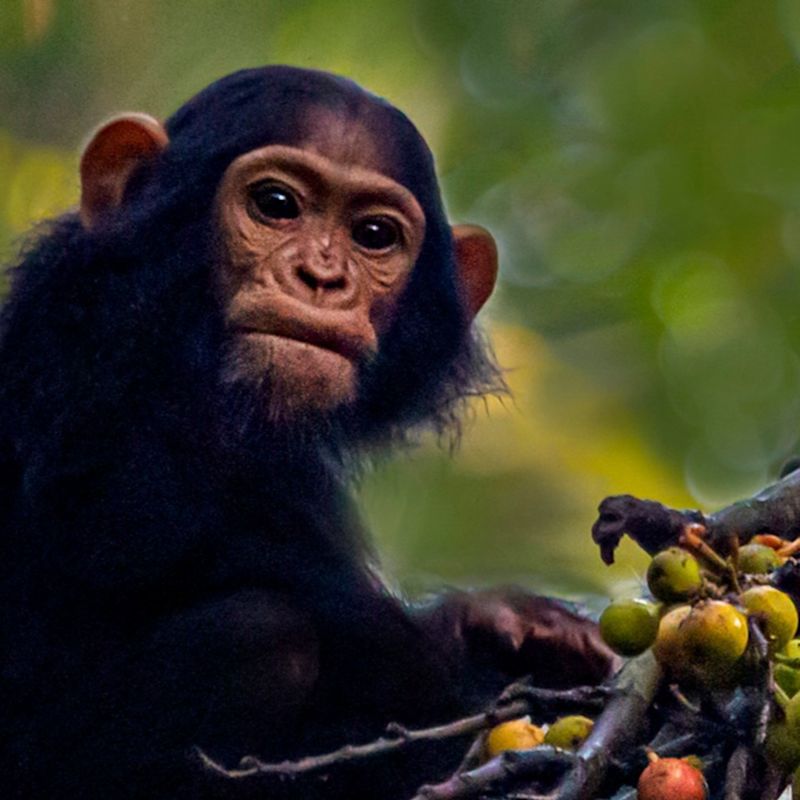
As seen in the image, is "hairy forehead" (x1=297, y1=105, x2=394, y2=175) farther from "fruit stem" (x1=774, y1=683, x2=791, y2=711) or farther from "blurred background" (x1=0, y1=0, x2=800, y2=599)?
"fruit stem" (x1=774, y1=683, x2=791, y2=711)

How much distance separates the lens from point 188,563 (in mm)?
2668

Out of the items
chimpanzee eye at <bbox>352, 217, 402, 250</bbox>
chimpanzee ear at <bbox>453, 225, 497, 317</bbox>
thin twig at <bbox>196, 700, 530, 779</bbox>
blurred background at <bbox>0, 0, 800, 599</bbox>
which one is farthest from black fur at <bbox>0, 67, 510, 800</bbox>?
thin twig at <bbox>196, 700, 530, 779</bbox>

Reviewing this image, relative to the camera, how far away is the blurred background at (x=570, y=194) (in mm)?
3893

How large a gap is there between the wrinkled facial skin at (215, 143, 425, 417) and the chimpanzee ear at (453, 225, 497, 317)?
10.7 inches

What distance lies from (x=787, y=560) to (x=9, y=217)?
7.64 feet

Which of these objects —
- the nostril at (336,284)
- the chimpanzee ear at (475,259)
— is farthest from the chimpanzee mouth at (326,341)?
the chimpanzee ear at (475,259)

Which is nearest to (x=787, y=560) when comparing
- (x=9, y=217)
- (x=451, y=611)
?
(x=451, y=611)

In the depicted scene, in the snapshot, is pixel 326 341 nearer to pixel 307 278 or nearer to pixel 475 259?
pixel 307 278

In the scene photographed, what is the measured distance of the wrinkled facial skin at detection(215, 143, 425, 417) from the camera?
2.90 metres

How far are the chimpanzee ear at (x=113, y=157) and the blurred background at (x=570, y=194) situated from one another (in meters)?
0.48

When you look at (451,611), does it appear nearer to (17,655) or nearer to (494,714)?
(17,655)

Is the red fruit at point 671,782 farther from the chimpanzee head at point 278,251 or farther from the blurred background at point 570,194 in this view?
the blurred background at point 570,194

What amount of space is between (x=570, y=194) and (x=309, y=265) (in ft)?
5.60

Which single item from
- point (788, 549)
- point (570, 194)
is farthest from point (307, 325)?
point (570, 194)
